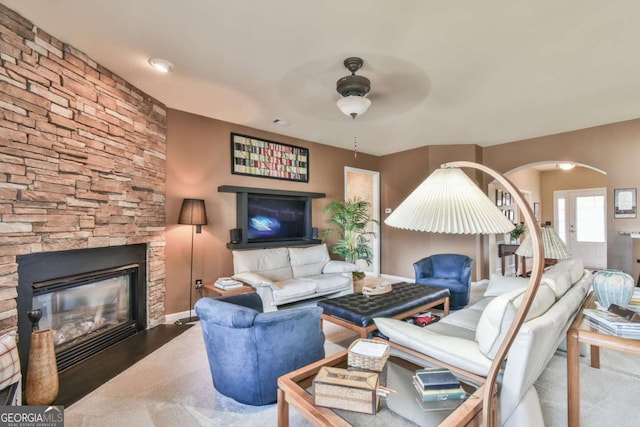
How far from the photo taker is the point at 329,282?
4258mm

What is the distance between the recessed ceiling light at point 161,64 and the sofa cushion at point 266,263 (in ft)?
7.58

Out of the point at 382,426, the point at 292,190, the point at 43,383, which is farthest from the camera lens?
the point at 292,190

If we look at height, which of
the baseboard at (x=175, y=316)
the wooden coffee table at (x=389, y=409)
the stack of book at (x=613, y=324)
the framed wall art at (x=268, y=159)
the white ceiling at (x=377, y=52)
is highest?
the white ceiling at (x=377, y=52)

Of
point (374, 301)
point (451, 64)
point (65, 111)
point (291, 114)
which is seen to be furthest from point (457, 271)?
point (65, 111)

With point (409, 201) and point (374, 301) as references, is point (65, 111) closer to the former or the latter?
point (409, 201)

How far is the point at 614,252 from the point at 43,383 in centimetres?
656

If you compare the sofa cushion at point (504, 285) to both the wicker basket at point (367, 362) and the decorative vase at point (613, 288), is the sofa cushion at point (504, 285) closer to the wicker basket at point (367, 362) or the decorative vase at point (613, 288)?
the decorative vase at point (613, 288)

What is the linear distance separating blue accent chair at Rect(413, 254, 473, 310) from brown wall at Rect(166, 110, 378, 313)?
2666 millimetres

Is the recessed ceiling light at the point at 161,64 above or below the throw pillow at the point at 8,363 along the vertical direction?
above

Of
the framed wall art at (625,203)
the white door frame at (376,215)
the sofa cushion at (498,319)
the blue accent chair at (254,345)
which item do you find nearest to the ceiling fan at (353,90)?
the blue accent chair at (254,345)

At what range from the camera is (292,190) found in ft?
16.8

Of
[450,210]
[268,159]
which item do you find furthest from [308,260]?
[450,210]

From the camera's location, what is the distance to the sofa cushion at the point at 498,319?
1.54 meters

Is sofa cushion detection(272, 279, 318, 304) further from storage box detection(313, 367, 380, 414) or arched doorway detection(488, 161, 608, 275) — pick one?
arched doorway detection(488, 161, 608, 275)
